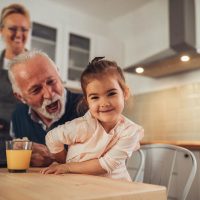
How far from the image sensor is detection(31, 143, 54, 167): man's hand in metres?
1.19

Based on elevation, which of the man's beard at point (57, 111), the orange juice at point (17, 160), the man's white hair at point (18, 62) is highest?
the man's white hair at point (18, 62)

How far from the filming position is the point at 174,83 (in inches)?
83.2

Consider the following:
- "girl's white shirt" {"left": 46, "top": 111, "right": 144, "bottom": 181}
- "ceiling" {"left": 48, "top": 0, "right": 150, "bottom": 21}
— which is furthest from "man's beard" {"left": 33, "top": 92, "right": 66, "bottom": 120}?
"ceiling" {"left": 48, "top": 0, "right": 150, "bottom": 21}

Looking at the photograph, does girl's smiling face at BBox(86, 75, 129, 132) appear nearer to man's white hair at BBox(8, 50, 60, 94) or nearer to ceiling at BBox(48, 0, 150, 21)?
man's white hair at BBox(8, 50, 60, 94)

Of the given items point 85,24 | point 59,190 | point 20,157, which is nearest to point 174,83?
point 85,24

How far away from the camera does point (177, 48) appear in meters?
1.92

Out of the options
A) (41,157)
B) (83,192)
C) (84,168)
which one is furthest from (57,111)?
(83,192)

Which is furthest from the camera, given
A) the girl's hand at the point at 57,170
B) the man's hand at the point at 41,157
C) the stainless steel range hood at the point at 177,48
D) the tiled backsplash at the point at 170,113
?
the tiled backsplash at the point at 170,113

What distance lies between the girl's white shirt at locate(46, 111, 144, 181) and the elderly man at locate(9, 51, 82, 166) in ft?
0.80

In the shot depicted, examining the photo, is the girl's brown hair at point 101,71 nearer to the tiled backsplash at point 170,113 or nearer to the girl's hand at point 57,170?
the girl's hand at point 57,170

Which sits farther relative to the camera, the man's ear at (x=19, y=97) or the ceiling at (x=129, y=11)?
the ceiling at (x=129, y=11)

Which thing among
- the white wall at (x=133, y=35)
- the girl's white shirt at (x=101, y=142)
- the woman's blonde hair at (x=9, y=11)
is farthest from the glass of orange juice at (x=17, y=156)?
the white wall at (x=133, y=35)

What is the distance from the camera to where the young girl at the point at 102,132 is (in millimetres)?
918

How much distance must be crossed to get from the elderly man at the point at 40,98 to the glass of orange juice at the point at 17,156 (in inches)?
11.7
